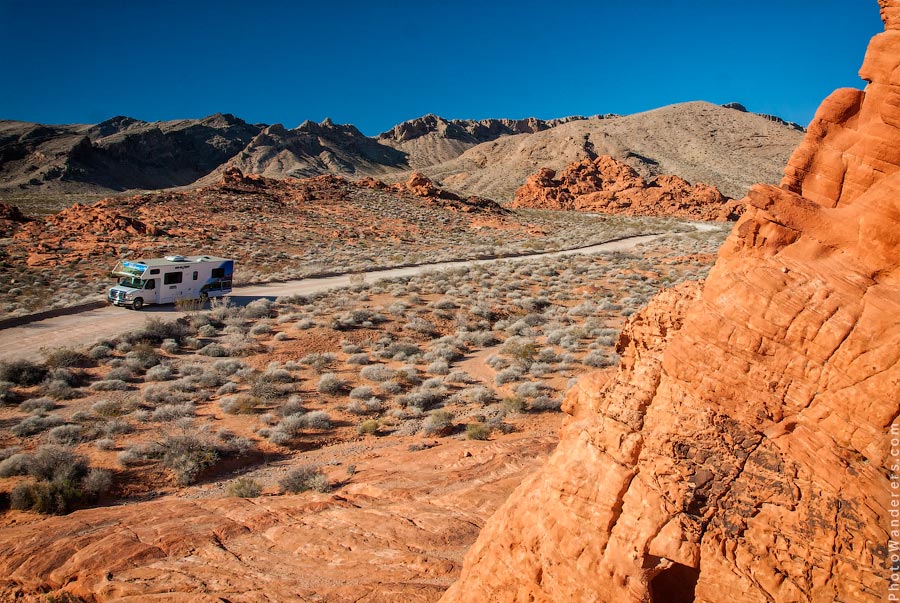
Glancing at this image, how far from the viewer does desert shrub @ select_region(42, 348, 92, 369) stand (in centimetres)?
1645

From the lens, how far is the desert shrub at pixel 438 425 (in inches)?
493

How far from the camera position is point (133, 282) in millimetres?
24062

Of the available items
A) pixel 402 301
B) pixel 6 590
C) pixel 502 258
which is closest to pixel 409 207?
pixel 502 258

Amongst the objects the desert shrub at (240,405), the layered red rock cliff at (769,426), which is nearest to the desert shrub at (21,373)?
the desert shrub at (240,405)

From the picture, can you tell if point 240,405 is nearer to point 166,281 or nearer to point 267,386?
point 267,386

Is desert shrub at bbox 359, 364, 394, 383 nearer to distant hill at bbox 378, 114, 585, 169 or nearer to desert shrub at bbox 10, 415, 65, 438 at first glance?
desert shrub at bbox 10, 415, 65, 438

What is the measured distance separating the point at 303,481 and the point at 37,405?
9.37 metres

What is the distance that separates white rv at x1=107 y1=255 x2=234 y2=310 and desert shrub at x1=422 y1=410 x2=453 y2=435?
17335mm

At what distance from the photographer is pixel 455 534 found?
7148 mm

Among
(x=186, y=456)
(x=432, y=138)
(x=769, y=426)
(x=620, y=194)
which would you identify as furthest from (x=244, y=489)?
(x=432, y=138)

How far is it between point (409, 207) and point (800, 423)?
63447mm

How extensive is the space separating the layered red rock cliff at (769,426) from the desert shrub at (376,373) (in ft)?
39.6

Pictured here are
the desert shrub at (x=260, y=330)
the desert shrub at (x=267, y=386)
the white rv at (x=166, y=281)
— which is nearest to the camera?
the desert shrub at (x=267, y=386)

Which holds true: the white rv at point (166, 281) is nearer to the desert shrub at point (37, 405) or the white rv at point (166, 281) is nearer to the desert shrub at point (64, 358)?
the desert shrub at point (64, 358)
